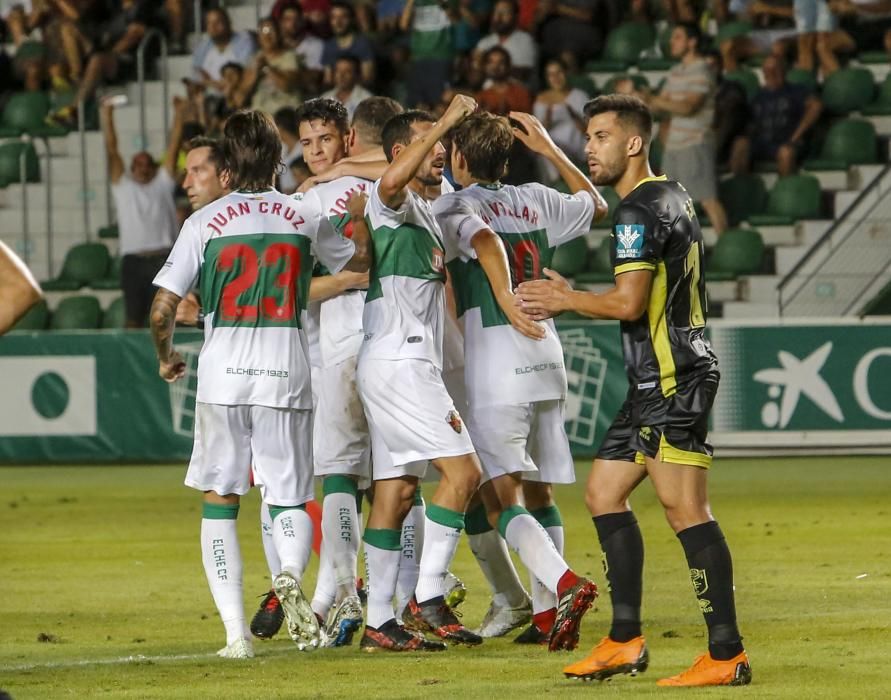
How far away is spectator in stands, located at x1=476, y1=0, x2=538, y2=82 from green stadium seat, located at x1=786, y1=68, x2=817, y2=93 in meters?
2.95

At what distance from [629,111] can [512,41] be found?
13.4 metres

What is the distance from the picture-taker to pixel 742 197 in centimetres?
1884

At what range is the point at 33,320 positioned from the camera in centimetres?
1973

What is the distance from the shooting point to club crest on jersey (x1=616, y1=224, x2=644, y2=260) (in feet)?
20.7

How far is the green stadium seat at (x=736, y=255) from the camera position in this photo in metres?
18.2

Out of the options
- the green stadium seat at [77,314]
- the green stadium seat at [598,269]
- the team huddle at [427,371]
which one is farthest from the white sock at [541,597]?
the green stadium seat at [77,314]

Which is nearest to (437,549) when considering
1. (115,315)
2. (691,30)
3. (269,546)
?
(269,546)

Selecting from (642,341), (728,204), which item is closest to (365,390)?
(642,341)

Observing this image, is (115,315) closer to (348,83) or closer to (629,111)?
(348,83)

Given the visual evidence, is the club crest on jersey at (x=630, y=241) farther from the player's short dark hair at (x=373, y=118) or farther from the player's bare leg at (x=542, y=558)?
the player's short dark hair at (x=373, y=118)

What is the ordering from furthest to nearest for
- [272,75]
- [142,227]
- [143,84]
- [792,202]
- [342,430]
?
[143,84] < [272,75] < [792,202] < [142,227] < [342,430]

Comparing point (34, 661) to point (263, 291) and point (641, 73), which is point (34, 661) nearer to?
point (263, 291)

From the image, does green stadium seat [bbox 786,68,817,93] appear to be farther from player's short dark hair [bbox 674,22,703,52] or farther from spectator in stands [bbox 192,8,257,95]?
spectator in stands [bbox 192,8,257,95]

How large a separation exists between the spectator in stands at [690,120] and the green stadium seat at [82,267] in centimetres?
703
